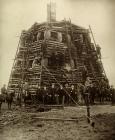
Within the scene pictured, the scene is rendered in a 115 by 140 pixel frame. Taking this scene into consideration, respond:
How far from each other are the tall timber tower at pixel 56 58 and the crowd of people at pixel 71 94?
0.23 feet

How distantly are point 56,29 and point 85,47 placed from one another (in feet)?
1.44

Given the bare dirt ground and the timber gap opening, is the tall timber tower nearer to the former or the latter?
the timber gap opening

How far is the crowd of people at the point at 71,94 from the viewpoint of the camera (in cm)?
380

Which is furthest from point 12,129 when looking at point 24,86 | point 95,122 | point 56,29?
point 56,29

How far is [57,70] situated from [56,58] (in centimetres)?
18

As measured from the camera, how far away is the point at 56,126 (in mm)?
2902

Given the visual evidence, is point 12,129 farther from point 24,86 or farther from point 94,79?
point 94,79

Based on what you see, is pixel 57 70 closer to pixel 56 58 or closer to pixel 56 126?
pixel 56 58

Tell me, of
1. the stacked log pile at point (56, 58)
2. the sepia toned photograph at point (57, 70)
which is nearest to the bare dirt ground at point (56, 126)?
the sepia toned photograph at point (57, 70)

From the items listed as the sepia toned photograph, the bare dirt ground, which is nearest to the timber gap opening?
the sepia toned photograph

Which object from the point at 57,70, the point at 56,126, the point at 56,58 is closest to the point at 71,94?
the point at 57,70

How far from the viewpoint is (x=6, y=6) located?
3.05 metres

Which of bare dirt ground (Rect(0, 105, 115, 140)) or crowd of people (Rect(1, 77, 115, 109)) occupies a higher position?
crowd of people (Rect(1, 77, 115, 109))

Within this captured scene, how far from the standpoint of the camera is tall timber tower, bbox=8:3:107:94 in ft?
12.9
